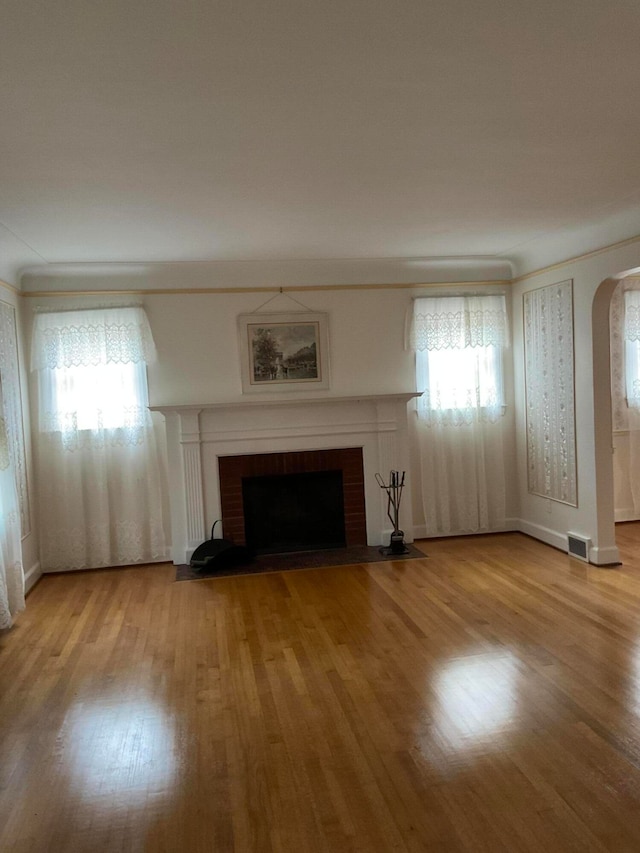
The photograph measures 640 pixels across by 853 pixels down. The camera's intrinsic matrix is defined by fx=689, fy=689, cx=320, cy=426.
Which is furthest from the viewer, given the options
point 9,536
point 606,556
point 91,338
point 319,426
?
point 319,426

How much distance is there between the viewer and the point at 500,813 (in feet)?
8.05

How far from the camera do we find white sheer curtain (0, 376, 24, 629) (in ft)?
15.6

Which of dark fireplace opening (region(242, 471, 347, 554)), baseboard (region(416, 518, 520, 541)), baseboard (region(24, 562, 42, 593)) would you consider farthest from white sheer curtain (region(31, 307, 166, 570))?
baseboard (region(416, 518, 520, 541))

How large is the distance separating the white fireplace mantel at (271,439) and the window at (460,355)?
1.17 feet

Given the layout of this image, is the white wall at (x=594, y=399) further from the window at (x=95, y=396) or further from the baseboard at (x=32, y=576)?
the baseboard at (x=32, y=576)

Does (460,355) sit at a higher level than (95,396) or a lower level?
higher

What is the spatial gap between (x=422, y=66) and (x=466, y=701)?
277 cm

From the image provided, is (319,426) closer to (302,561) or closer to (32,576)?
(302,561)

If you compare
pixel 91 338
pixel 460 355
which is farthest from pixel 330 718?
pixel 460 355

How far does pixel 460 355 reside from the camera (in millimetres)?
6668

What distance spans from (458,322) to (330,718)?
431cm

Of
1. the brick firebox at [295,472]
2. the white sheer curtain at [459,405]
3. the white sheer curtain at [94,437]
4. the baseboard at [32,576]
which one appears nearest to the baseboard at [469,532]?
the white sheer curtain at [459,405]

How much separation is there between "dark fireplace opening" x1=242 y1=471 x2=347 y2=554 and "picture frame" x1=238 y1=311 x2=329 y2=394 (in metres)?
0.86

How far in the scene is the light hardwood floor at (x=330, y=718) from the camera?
245 centimetres
